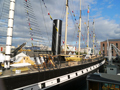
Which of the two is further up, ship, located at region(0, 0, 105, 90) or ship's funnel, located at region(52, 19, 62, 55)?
ship's funnel, located at region(52, 19, 62, 55)

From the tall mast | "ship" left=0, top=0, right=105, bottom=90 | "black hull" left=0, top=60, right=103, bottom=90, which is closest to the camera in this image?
"black hull" left=0, top=60, right=103, bottom=90

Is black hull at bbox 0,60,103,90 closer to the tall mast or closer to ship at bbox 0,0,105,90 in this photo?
ship at bbox 0,0,105,90

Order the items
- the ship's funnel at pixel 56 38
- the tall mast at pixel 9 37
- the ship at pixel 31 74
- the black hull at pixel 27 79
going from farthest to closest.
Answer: the ship's funnel at pixel 56 38, the tall mast at pixel 9 37, the ship at pixel 31 74, the black hull at pixel 27 79

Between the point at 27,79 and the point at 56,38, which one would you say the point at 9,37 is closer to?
the point at 27,79

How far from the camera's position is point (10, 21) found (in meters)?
9.25

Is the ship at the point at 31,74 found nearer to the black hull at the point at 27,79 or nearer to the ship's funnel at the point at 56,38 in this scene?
the black hull at the point at 27,79

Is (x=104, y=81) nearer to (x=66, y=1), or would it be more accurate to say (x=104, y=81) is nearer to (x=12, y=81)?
(x=12, y=81)

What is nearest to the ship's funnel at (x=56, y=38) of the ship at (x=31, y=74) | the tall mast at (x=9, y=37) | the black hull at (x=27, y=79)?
the ship at (x=31, y=74)

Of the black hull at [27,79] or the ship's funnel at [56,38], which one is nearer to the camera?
the black hull at [27,79]

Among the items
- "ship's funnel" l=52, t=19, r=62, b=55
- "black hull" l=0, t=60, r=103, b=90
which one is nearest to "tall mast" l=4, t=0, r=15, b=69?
"black hull" l=0, t=60, r=103, b=90

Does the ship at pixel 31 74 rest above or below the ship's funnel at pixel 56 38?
below

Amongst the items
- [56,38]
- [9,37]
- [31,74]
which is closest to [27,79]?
[31,74]

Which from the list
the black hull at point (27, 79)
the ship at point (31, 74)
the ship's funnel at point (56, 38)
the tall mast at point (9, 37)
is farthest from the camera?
the ship's funnel at point (56, 38)

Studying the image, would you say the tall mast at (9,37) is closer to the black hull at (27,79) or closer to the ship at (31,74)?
the ship at (31,74)
